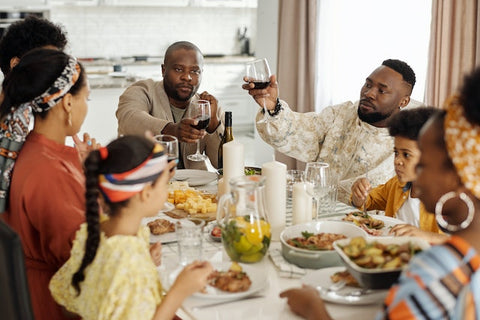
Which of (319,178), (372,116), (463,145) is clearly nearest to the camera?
(463,145)

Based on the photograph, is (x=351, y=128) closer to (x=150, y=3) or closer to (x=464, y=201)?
(x=464, y=201)

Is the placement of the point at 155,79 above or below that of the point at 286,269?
above

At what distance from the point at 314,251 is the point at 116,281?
0.57 metres

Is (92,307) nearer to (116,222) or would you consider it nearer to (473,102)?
(116,222)

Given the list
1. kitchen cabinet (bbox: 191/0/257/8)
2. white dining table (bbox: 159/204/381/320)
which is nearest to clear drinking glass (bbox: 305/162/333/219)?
white dining table (bbox: 159/204/381/320)

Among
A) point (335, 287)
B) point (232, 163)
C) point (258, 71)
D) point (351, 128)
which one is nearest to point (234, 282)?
point (335, 287)

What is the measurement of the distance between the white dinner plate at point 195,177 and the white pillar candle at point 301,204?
72cm

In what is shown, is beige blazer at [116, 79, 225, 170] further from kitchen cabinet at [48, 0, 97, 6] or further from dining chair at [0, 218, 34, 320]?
kitchen cabinet at [48, 0, 97, 6]

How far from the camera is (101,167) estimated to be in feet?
4.98

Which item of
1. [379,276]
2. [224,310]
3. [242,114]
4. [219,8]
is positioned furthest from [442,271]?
[219,8]

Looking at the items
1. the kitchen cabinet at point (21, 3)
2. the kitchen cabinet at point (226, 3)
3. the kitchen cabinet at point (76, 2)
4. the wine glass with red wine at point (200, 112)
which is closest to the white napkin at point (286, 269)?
the wine glass with red wine at point (200, 112)

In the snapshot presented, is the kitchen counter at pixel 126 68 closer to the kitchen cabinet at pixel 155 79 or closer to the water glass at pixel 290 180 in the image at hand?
→ the kitchen cabinet at pixel 155 79

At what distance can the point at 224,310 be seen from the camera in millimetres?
1511

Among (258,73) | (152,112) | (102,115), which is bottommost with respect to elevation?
(102,115)
